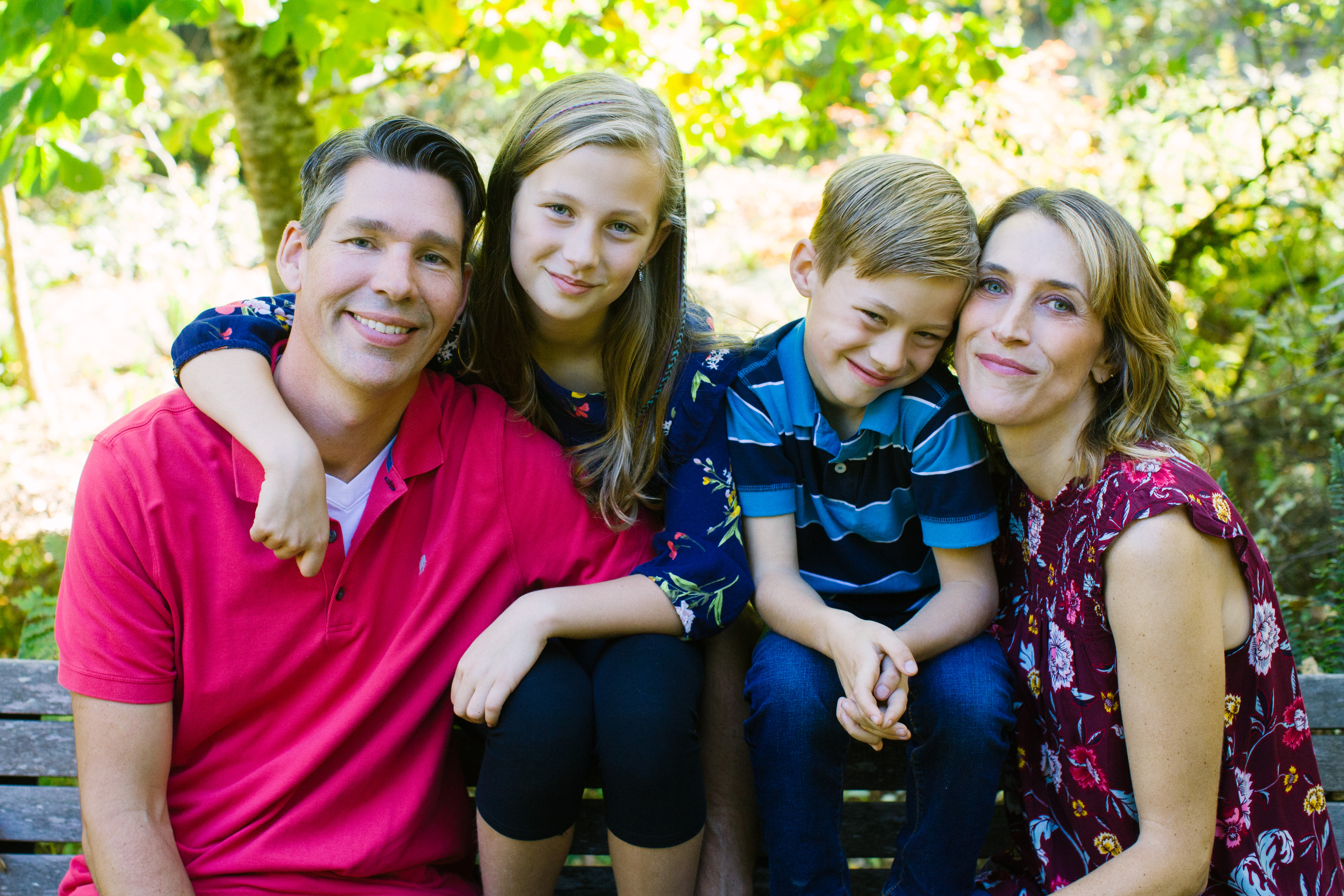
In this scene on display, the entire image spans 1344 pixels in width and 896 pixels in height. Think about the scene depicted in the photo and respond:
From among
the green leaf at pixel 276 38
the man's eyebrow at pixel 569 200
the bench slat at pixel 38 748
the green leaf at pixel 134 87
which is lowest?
the bench slat at pixel 38 748

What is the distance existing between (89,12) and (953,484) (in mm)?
1920

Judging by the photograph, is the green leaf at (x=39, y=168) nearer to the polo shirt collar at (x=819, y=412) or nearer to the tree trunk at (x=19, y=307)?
the polo shirt collar at (x=819, y=412)

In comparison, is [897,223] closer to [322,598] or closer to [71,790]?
[322,598]

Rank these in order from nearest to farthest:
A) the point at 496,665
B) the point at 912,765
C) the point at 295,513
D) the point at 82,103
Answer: the point at 295,513, the point at 496,665, the point at 912,765, the point at 82,103

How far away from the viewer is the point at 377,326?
5.72ft

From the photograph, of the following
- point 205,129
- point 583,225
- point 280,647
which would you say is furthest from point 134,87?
point 280,647

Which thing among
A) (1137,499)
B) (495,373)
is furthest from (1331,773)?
(495,373)

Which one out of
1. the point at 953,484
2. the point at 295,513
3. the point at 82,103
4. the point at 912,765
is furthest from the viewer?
the point at 82,103

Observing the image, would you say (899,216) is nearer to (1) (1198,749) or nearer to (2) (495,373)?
(2) (495,373)

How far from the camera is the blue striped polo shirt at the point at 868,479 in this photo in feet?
6.29

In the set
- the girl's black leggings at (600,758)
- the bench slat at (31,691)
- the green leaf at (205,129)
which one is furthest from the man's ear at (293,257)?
the green leaf at (205,129)

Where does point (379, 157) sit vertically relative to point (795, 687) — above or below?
above

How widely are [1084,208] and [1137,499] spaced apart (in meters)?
0.54

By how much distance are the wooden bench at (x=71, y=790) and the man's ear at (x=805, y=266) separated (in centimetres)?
97
